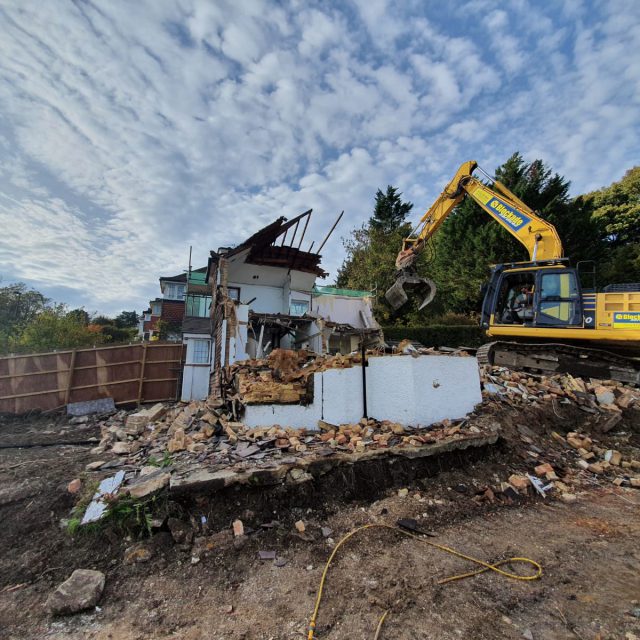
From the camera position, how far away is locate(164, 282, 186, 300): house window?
31.0 meters

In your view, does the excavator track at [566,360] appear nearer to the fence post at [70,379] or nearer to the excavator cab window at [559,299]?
the excavator cab window at [559,299]

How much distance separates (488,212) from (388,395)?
649 cm

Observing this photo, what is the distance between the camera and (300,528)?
3506 mm

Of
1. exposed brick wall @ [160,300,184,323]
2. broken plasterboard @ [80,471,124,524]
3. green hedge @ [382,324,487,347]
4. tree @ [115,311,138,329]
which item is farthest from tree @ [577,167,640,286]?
tree @ [115,311,138,329]

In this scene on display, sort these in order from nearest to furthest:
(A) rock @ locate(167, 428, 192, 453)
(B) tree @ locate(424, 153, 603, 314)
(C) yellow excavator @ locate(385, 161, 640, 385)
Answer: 1. (A) rock @ locate(167, 428, 192, 453)
2. (C) yellow excavator @ locate(385, 161, 640, 385)
3. (B) tree @ locate(424, 153, 603, 314)

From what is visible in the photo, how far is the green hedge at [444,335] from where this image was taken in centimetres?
1659

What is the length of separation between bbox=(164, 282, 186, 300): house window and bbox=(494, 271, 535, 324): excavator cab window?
2928cm

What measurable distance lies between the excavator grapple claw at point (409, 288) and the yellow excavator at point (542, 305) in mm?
27

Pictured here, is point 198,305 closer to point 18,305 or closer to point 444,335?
point 444,335

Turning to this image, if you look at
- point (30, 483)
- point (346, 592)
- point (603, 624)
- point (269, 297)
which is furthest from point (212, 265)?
point (603, 624)

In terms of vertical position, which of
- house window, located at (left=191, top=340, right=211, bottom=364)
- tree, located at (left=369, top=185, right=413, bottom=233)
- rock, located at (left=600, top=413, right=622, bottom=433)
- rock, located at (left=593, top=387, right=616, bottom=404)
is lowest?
rock, located at (left=600, top=413, right=622, bottom=433)

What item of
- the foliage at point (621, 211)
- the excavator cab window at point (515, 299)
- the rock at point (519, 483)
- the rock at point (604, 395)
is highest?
the foliage at point (621, 211)

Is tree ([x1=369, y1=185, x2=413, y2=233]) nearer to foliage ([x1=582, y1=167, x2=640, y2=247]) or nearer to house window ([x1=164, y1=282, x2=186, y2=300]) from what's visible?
foliage ([x1=582, y1=167, x2=640, y2=247])

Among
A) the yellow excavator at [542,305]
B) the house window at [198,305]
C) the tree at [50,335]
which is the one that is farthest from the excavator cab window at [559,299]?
the tree at [50,335]
